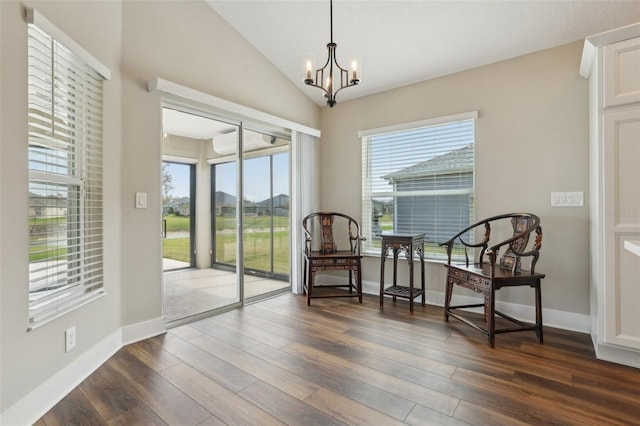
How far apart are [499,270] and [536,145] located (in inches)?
48.5

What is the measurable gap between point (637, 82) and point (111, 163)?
144 inches

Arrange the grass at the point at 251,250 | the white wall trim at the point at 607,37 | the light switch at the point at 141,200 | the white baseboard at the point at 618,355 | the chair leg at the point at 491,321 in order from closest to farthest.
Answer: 1. the white wall trim at the point at 607,37
2. the white baseboard at the point at 618,355
3. the chair leg at the point at 491,321
4. the light switch at the point at 141,200
5. the grass at the point at 251,250

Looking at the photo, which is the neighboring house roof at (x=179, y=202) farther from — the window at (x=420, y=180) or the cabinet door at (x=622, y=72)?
the cabinet door at (x=622, y=72)

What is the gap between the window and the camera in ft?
10.9

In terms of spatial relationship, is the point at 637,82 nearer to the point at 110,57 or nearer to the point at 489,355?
the point at 489,355

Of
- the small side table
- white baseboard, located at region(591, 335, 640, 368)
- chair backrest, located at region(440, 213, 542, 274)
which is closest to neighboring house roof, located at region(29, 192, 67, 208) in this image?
the small side table

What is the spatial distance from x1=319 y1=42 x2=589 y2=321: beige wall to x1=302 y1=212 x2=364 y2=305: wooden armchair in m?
0.89

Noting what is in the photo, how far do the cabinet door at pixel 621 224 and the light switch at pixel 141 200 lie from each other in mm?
3432

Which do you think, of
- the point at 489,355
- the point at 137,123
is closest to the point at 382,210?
the point at 489,355

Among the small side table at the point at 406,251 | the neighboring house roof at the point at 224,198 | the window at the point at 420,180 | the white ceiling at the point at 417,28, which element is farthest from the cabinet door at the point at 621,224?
the neighboring house roof at the point at 224,198

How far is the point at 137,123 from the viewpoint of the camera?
2.52m

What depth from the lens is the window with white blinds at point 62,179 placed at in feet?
5.62

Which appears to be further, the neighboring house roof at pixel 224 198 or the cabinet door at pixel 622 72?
the neighboring house roof at pixel 224 198

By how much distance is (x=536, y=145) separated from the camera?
288 cm
